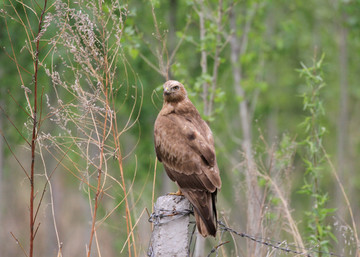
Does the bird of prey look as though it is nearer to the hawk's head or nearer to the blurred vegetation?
the hawk's head

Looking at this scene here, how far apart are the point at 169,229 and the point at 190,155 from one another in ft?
3.69

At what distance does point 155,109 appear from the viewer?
412 inches

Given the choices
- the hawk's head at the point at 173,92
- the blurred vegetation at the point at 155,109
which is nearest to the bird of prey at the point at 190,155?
the hawk's head at the point at 173,92

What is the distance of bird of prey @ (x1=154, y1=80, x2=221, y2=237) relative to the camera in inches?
170

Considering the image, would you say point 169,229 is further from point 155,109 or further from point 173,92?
point 155,109

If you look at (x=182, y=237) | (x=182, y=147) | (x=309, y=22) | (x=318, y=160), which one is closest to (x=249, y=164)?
(x=318, y=160)

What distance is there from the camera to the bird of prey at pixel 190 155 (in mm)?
4312

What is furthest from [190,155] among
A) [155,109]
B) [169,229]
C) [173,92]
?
[155,109]

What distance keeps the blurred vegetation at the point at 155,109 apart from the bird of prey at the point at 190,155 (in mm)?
282

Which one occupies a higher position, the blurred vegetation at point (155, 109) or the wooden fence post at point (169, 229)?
the blurred vegetation at point (155, 109)

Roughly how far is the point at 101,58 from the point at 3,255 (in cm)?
1238

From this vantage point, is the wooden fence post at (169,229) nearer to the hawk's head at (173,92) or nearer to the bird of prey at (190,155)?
the bird of prey at (190,155)

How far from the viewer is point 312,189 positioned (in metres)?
5.86

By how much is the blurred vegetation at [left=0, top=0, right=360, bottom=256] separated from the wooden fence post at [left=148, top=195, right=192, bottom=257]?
0.31 metres
